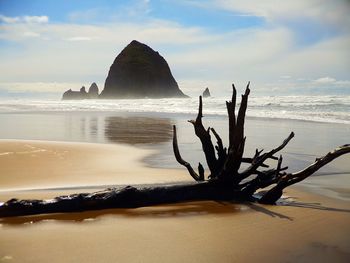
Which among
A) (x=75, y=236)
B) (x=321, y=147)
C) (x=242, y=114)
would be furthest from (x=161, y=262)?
(x=321, y=147)

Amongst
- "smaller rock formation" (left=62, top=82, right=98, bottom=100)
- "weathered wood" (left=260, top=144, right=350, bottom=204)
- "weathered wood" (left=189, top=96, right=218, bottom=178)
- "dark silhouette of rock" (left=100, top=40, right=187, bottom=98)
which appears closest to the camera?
"weathered wood" (left=260, top=144, right=350, bottom=204)

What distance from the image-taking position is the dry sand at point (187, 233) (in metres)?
2.83

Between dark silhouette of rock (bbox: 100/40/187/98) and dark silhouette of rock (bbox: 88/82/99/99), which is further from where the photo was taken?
dark silhouette of rock (bbox: 88/82/99/99)

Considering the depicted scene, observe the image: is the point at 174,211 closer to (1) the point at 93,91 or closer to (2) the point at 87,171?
(2) the point at 87,171

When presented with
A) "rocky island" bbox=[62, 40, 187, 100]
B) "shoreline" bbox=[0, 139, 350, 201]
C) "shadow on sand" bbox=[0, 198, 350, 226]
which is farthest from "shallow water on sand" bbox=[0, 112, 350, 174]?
"rocky island" bbox=[62, 40, 187, 100]

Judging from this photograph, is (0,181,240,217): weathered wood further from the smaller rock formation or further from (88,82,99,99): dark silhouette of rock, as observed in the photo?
(88,82,99,99): dark silhouette of rock

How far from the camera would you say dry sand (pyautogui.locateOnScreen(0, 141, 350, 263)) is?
2830 mm

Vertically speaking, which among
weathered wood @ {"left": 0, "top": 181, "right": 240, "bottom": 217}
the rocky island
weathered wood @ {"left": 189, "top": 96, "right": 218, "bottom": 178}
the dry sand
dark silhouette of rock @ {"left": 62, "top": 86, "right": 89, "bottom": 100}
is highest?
the rocky island

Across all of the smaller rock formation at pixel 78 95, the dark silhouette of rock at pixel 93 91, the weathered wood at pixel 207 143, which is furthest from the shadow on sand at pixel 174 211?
the dark silhouette of rock at pixel 93 91

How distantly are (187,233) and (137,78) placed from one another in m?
91.6

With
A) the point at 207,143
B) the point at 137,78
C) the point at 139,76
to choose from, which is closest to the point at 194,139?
the point at 207,143

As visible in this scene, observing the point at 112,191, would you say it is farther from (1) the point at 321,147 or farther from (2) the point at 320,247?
(1) the point at 321,147

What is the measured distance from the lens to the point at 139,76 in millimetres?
94125

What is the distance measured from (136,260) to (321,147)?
23.4 ft
